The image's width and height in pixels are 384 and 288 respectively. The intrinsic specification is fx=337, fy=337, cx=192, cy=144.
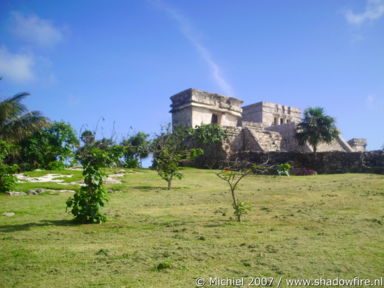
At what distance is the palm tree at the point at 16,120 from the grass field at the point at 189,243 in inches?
422

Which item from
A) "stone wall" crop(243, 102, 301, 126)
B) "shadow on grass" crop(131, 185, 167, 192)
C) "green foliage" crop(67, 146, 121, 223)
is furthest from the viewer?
"stone wall" crop(243, 102, 301, 126)

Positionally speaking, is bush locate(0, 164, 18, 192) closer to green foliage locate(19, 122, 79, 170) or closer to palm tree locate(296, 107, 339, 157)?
green foliage locate(19, 122, 79, 170)

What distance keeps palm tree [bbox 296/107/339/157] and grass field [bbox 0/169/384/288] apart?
11.9 m

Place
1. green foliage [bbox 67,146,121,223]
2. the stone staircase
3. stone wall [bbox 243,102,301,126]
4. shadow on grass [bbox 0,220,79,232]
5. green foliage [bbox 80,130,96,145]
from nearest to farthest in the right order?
shadow on grass [bbox 0,220,79,232] < green foliage [bbox 67,146,121,223] < green foliage [bbox 80,130,96,145] < the stone staircase < stone wall [bbox 243,102,301,126]

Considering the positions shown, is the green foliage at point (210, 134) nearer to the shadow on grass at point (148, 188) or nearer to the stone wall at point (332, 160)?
the stone wall at point (332, 160)

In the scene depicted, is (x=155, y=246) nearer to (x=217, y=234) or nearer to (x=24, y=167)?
(x=217, y=234)

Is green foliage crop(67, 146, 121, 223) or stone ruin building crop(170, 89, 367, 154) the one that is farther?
stone ruin building crop(170, 89, 367, 154)

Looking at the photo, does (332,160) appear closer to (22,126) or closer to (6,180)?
(6,180)

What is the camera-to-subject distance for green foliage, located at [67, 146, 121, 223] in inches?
232

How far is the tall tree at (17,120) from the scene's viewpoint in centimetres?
1677

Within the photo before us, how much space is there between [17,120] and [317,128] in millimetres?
16600

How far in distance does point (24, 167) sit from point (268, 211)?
15953 mm

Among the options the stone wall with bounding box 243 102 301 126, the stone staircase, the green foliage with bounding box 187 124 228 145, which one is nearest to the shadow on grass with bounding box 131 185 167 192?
the green foliage with bounding box 187 124 228 145

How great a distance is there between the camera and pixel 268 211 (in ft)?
21.9
